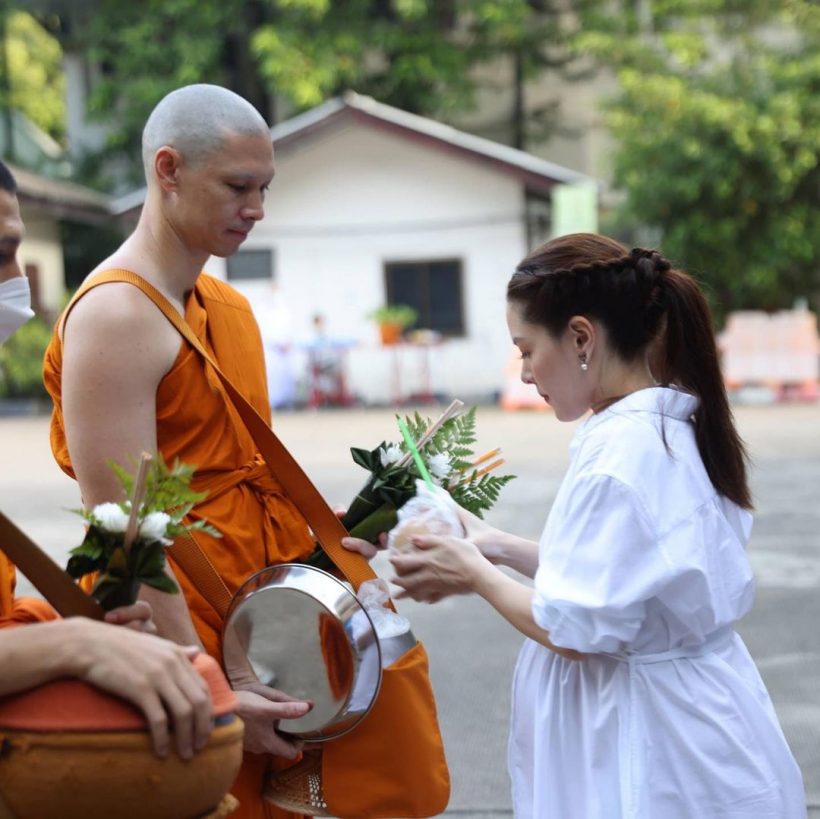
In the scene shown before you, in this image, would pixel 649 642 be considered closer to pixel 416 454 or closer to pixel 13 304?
pixel 416 454

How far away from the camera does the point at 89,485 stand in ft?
7.48

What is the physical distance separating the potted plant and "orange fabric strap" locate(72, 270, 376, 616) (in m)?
16.7

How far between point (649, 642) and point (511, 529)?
6585mm

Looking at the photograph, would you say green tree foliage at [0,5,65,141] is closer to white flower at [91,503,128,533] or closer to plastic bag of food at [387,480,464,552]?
plastic bag of food at [387,480,464,552]

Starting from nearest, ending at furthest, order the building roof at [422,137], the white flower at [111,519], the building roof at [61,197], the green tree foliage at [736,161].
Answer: the white flower at [111,519], the green tree foliage at [736,161], the building roof at [422,137], the building roof at [61,197]

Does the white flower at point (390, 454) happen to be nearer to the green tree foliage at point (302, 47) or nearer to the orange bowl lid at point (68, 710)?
the orange bowl lid at point (68, 710)

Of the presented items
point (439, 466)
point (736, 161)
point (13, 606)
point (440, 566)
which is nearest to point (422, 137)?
point (736, 161)

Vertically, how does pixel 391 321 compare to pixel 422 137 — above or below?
below

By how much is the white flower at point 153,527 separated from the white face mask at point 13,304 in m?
0.67

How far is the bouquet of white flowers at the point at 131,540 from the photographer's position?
64.9 inches

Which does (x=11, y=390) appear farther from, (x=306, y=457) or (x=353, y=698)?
(x=353, y=698)

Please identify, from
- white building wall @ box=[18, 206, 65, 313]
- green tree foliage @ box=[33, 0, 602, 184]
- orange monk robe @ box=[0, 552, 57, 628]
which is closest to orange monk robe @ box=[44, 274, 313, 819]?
orange monk robe @ box=[0, 552, 57, 628]

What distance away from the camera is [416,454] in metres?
2.38

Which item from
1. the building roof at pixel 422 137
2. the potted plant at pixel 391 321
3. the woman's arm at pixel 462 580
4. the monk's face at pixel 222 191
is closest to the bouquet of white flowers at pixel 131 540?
the woman's arm at pixel 462 580
